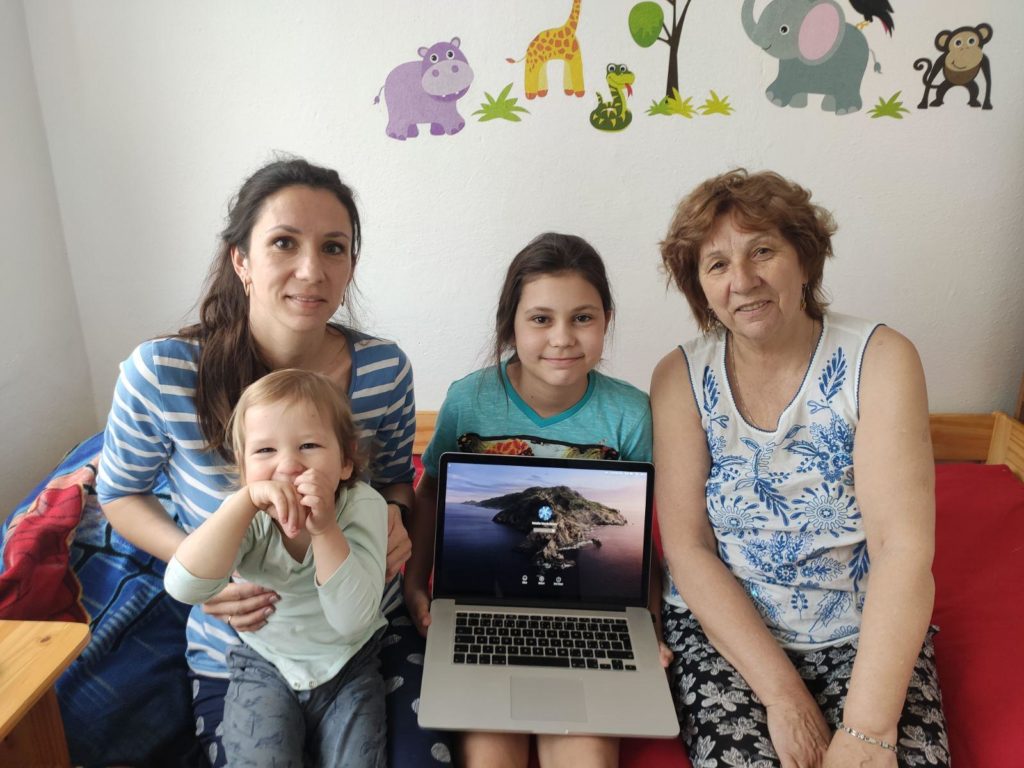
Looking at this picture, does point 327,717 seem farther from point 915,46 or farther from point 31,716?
point 915,46

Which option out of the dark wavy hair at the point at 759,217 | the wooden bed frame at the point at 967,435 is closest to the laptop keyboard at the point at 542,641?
the dark wavy hair at the point at 759,217

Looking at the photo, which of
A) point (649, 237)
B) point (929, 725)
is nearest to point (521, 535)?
point (929, 725)

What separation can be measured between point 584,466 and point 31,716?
0.86m

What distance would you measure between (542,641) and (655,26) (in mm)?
1469

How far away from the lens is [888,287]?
78.7 inches

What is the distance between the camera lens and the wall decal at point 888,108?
1.86 meters

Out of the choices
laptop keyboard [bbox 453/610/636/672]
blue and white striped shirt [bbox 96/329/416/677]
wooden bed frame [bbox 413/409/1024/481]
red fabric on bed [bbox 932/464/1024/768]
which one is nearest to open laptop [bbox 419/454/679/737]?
laptop keyboard [bbox 453/610/636/672]

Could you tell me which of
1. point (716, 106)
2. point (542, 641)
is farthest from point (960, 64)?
point (542, 641)

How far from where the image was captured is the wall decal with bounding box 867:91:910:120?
6.11 feet

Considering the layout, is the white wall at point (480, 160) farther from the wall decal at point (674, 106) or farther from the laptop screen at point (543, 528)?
the laptop screen at point (543, 528)

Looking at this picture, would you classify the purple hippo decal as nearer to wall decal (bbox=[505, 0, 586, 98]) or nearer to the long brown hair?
wall decal (bbox=[505, 0, 586, 98])

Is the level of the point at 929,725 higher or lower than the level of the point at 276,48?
lower

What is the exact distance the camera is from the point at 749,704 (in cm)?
107

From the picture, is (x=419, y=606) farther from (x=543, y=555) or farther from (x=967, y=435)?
(x=967, y=435)
